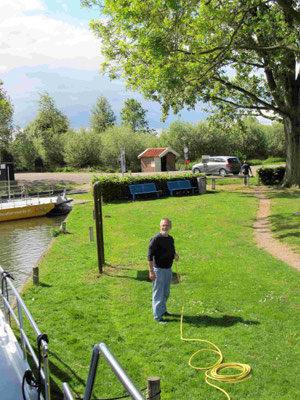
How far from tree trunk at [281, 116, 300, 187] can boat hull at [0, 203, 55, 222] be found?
16.4 metres

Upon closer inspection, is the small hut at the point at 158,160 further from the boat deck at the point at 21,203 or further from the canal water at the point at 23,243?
the canal water at the point at 23,243

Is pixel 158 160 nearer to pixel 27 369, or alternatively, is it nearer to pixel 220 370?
pixel 220 370

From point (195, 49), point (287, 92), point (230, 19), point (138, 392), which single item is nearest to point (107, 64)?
point (195, 49)

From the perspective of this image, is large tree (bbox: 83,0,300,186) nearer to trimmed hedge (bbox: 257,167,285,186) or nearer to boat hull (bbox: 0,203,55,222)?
trimmed hedge (bbox: 257,167,285,186)

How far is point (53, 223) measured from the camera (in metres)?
24.3

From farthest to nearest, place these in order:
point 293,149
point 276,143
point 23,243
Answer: point 276,143 < point 293,149 < point 23,243

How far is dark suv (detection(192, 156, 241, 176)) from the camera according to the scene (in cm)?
3778

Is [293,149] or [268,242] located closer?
[268,242]

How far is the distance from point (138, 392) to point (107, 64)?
22.5m

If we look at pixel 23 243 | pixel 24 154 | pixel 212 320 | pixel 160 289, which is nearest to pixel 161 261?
pixel 160 289

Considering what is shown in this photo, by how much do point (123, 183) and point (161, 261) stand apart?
18863 mm

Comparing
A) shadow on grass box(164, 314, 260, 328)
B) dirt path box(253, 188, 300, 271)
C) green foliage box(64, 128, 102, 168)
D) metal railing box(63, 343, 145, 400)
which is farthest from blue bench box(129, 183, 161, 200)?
green foliage box(64, 128, 102, 168)

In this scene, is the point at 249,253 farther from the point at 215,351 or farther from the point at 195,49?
the point at 195,49

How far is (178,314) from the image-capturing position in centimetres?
796
